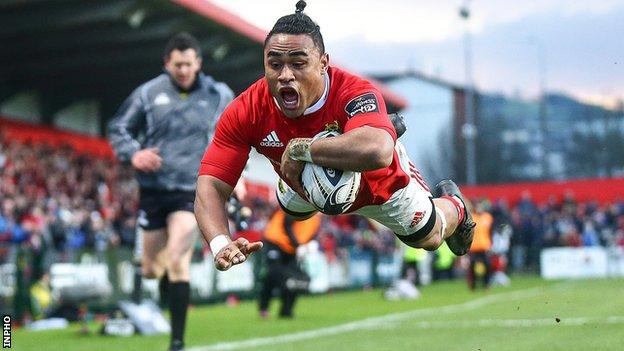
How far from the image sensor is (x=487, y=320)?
1293 centimetres

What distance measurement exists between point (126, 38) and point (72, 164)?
3.83 m

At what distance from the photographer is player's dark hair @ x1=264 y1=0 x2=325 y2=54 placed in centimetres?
591

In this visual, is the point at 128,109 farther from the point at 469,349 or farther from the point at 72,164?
the point at 72,164

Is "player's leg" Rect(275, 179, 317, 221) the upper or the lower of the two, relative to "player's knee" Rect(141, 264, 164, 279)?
upper

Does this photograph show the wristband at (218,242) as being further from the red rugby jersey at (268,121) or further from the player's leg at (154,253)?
the player's leg at (154,253)

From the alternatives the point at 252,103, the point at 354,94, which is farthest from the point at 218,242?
the point at 354,94

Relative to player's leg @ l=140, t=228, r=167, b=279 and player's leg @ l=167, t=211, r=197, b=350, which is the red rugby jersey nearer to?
player's leg @ l=167, t=211, r=197, b=350

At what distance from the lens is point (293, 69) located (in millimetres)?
5863

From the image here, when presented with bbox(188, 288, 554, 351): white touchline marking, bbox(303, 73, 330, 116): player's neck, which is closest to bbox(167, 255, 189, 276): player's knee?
bbox(188, 288, 554, 351): white touchline marking

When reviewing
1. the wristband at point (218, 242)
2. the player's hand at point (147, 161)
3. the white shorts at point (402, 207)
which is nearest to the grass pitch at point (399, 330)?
the white shorts at point (402, 207)

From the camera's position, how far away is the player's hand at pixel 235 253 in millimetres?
5566

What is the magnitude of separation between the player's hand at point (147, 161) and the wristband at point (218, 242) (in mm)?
2886

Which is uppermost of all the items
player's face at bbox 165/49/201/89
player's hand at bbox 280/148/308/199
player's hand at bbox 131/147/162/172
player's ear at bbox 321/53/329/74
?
player's face at bbox 165/49/201/89

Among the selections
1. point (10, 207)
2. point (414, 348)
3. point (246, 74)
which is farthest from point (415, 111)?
point (414, 348)
